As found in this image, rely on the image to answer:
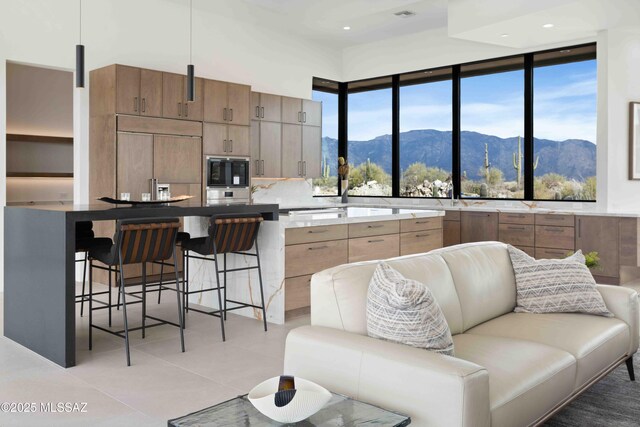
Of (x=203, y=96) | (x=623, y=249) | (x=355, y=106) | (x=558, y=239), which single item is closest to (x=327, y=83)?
(x=355, y=106)

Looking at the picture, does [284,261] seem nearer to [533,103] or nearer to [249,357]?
[249,357]

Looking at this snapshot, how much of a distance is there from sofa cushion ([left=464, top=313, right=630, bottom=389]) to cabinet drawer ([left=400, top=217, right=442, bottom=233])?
261 cm

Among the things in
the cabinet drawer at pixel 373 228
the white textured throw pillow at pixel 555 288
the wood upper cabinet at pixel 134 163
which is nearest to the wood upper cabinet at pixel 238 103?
the wood upper cabinet at pixel 134 163

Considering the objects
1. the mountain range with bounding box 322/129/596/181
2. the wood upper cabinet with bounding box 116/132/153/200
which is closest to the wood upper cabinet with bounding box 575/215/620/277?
the mountain range with bounding box 322/129/596/181

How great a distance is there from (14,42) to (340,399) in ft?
18.2

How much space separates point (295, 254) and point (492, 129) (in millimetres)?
4449

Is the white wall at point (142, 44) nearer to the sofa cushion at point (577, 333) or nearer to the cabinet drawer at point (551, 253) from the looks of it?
the cabinet drawer at point (551, 253)

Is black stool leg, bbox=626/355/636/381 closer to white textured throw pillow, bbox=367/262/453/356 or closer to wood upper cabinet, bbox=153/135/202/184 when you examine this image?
white textured throw pillow, bbox=367/262/453/356

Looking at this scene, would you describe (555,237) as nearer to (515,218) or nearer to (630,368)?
(515,218)

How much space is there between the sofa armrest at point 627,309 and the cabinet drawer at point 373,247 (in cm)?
236

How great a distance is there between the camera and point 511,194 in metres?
7.88

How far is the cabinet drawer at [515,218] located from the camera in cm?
698

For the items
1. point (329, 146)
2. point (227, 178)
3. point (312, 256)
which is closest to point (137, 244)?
point (312, 256)

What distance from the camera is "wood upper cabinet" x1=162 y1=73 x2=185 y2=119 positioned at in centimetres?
644
